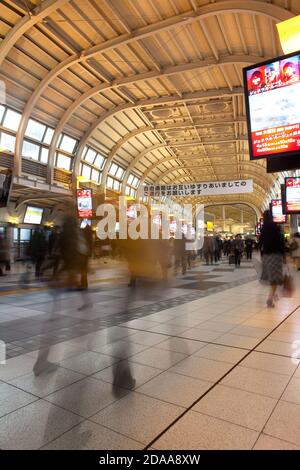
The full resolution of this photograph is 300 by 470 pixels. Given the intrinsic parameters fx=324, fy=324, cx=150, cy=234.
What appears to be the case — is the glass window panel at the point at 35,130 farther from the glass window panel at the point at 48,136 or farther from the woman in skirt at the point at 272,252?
the woman in skirt at the point at 272,252

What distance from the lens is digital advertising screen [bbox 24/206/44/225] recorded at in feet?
85.0

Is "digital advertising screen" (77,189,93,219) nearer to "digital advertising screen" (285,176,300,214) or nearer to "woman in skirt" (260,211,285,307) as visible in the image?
"digital advertising screen" (285,176,300,214)

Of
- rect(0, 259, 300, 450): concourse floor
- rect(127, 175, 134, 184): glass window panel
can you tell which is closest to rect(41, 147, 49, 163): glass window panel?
rect(127, 175, 134, 184): glass window panel

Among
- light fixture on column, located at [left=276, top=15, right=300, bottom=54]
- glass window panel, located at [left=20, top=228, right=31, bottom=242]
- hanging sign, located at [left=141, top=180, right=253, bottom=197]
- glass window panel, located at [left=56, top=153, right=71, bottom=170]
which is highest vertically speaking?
glass window panel, located at [left=56, top=153, right=71, bottom=170]

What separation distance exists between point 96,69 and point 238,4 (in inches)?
391

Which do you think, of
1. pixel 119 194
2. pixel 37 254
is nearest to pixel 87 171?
pixel 119 194

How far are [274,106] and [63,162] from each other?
24731 millimetres

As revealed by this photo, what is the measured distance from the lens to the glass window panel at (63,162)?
27000 millimetres

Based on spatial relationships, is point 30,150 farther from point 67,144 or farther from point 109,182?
point 109,182

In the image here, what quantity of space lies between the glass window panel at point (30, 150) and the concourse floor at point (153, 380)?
64.1 feet

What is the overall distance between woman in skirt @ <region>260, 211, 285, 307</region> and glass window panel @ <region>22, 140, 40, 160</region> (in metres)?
20.7

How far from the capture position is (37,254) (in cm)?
601

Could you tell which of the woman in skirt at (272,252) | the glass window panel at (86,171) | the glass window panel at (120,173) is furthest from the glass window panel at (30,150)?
the woman in skirt at (272,252)

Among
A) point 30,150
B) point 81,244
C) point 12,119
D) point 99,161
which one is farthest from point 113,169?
point 81,244
